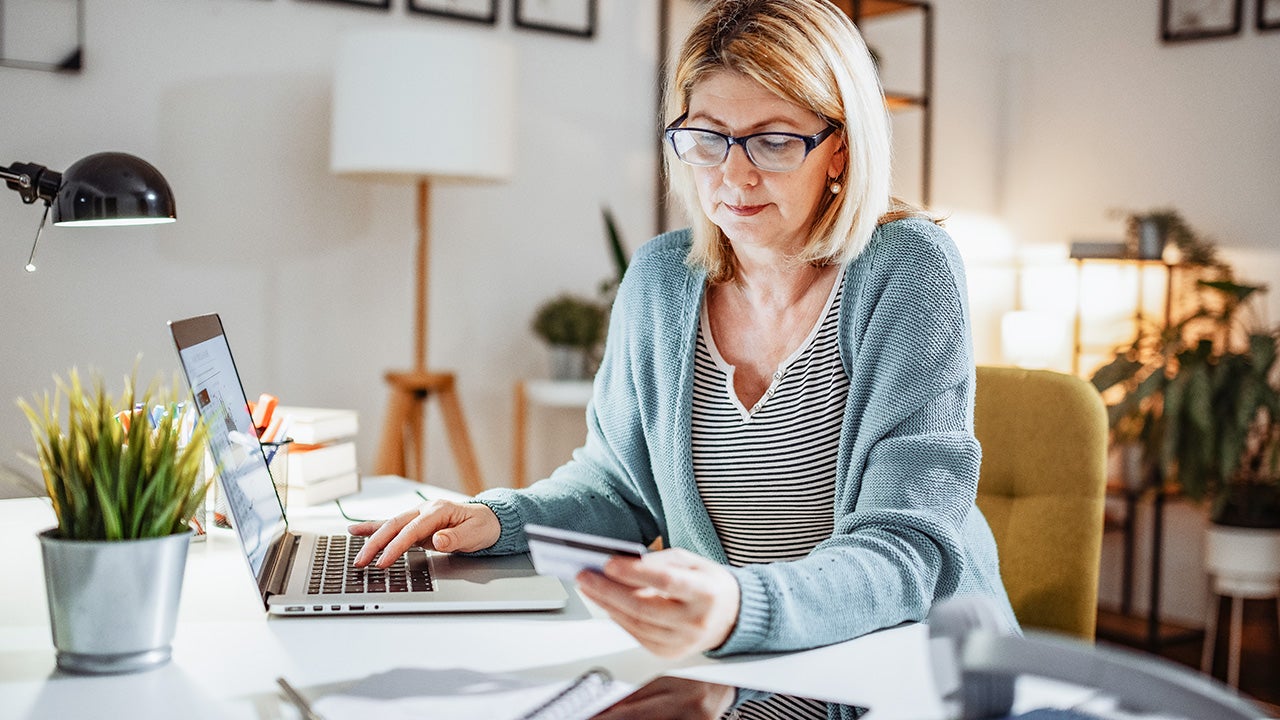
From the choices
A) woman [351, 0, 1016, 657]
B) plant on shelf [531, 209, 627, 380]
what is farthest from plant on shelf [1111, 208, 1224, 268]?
woman [351, 0, 1016, 657]

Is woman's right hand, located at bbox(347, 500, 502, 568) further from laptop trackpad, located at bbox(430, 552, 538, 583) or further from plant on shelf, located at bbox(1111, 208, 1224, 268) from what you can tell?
plant on shelf, located at bbox(1111, 208, 1224, 268)

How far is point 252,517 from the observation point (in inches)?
42.9

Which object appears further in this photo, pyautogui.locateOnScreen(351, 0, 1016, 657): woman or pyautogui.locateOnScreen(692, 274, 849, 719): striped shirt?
pyautogui.locateOnScreen(692, 274, 849, 719): striped shirt

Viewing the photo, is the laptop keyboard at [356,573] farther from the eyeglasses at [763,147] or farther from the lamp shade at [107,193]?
the eyeglasses at [763,147]

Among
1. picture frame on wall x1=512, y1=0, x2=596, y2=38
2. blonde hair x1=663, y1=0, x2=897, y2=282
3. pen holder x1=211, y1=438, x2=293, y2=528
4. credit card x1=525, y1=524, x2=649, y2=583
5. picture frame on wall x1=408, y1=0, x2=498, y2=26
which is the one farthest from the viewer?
picture frame on wall x1=512, y1=0, x2=596, y2=38

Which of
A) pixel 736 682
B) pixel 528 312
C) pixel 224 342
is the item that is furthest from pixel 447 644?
pixel 528 312

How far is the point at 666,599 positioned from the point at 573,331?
2.32m

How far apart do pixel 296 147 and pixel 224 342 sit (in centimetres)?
179

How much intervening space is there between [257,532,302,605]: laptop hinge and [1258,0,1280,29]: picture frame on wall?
348 centimetres

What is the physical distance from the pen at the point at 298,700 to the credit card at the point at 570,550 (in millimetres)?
176

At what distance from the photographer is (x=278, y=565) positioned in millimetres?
1120

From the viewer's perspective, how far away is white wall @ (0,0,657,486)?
8.42 feet

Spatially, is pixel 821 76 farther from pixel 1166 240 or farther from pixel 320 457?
pixel 1166 240

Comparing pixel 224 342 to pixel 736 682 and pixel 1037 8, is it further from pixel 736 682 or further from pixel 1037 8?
pixel 1037 8
